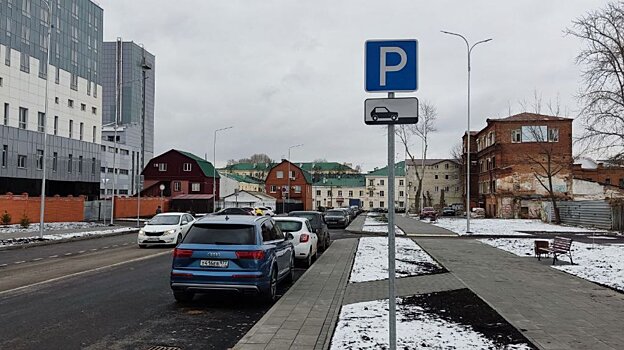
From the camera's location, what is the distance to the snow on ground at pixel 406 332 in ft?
21.6

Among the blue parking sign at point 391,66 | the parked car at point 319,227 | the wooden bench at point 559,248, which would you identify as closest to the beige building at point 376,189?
the parked car at point 319,227

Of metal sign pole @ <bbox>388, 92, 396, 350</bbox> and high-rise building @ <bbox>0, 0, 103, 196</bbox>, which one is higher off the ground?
high-rise building @ <bbox>0, 0, 103, 196</bbox>

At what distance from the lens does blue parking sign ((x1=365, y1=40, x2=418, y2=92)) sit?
5.17 m

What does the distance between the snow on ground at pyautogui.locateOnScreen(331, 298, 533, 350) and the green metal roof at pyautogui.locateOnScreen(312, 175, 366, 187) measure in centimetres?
11952

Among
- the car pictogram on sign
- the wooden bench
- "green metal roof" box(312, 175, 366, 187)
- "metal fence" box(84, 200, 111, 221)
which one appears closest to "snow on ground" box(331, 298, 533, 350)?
the car pictogram on sign

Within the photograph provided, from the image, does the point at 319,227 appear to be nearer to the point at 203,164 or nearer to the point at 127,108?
the point at 203,164

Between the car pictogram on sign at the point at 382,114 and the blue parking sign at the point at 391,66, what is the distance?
239 mm

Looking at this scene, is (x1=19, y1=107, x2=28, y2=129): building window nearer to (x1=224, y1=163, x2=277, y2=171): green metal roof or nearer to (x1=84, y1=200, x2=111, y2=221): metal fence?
(x1=84, y1=200, x2=111, y2=221): metal fence

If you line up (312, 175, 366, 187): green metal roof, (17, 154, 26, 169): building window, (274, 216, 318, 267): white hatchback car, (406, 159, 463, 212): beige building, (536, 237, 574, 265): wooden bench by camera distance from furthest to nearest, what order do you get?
(312, 175, 366, 187): green metal roof, (406, 159, 463, 212): beige building, (17, 154, 26, 169): building window, (536, 237, 574, 265): wooden bench, (274, 216, 318, 267): white hatchback car

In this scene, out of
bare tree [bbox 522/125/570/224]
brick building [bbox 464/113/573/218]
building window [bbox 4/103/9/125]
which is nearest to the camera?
building window [bbox 4/103/9/125]

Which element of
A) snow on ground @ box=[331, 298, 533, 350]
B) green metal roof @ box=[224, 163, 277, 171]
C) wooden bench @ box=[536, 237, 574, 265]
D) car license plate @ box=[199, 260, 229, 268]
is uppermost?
green metal roof @ box=[224, 163, 277, 171]

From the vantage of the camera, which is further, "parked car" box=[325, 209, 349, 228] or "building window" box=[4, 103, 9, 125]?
"building window" box=[4, 103, 9, 125]

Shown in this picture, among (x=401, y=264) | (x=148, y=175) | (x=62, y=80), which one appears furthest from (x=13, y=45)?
(x=401, y=264)

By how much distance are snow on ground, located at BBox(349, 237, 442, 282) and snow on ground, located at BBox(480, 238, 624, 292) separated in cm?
365
